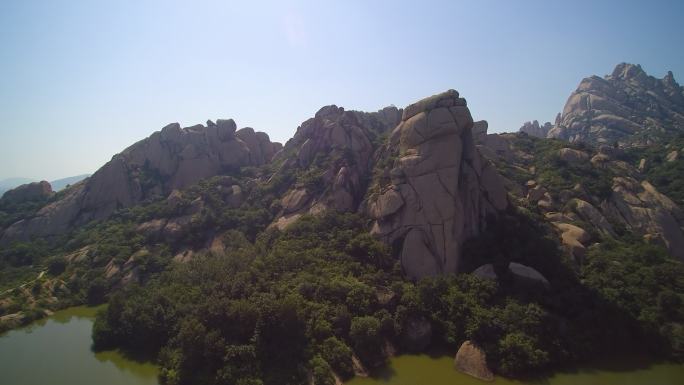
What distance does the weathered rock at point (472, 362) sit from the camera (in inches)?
859

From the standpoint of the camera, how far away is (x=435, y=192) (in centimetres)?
3250

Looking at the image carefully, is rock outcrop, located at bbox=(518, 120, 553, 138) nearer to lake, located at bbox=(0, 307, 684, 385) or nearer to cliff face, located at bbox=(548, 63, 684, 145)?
cliff face, located at bbox=(548, 63, 684, 145)

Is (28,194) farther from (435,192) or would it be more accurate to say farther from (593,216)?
(593,216)

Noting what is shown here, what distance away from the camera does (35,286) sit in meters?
37.5

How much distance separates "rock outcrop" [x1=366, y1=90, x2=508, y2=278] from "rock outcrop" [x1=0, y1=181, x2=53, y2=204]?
55.0m

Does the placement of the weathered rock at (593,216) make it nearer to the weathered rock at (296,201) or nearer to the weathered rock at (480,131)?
the weathered rock at (480,131)

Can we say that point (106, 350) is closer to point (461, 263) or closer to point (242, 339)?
point (242, 339)

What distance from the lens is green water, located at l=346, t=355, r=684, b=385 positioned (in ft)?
69.3

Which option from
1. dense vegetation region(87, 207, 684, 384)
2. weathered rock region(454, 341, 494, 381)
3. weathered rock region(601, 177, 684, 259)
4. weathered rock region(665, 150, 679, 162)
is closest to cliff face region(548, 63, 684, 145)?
weathered rock region(665, 150, 679, 162)

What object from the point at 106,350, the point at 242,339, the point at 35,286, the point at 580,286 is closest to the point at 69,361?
the point at 106,350

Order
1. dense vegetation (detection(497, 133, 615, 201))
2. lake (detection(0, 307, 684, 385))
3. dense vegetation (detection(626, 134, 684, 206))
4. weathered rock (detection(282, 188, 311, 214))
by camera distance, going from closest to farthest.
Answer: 1. lake (detection(0, 307, 684, 385))
2. weathered rock (detection(282, 188, 311, 214))
3. dense vegetation (detection(497, 133, 615, 201))
4. dense vegetation (detection(626, 134, 684, 206))

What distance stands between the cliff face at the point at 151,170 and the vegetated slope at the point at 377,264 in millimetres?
3696

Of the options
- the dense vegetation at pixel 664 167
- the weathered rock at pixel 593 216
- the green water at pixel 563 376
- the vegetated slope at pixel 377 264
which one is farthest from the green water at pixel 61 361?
the dense vegetation at pixel 664 167

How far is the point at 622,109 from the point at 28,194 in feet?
458
